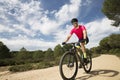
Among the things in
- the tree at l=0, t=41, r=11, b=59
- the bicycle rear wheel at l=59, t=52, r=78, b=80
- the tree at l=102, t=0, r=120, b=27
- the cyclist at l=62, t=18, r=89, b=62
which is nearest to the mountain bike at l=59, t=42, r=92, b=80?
the bicycle rear wheel at l=59, t=52, r=78, b=80

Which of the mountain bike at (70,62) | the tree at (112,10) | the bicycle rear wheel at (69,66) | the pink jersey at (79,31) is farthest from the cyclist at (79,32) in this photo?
the tree at (112,10)

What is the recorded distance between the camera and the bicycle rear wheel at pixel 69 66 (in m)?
6.23

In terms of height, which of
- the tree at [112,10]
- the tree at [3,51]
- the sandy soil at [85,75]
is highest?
the tree at [112,10]

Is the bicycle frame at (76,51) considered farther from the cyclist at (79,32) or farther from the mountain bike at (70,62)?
the cyclist at (79,32)

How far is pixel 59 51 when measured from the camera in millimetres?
56000

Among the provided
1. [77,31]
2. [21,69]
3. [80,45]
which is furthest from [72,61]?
[21,69]

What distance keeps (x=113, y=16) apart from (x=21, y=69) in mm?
24993

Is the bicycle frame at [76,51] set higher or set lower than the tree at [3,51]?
lower

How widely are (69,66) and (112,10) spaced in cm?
2852

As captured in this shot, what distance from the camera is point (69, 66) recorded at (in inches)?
256

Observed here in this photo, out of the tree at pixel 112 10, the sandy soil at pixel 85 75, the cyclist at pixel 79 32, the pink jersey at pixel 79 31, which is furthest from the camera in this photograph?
the tree at pixel 112 10

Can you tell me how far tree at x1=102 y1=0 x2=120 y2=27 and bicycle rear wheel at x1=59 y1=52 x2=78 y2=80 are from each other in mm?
26838

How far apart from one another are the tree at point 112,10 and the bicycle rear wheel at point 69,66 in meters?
26.8

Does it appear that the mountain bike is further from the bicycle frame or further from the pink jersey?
the pink jersey
